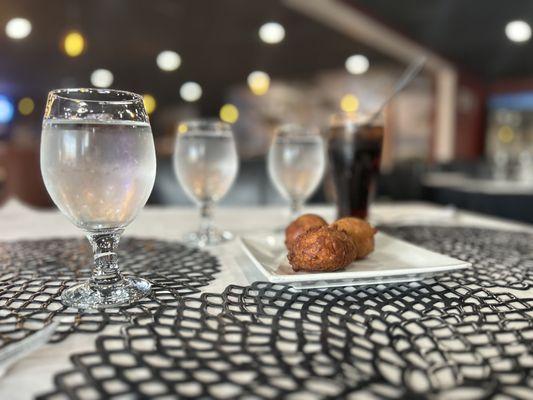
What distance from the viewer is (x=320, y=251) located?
48cm

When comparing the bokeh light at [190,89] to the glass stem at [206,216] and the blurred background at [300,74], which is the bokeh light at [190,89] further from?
the glass stem at [206,216]

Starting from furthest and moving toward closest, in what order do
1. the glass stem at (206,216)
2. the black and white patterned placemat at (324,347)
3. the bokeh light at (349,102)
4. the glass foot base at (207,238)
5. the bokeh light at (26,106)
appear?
the bokeh light at (26,106) → the bokeh light at (349,102) → the glass stem at (206,216) → the glass foot base at (207,238) → the black and white patterned placemat at (324,347)

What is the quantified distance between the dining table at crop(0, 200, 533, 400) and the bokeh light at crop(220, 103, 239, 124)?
10.3 meters

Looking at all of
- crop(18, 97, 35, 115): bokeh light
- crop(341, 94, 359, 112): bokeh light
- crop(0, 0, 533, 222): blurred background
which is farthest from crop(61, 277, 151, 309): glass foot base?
crop(18, 97, 35, 115): bokeh light

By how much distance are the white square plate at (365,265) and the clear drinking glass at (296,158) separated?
21cm

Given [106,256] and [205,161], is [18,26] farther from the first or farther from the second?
[106,256]

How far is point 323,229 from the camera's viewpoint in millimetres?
490

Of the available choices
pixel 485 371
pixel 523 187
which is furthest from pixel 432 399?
pixel 523 187

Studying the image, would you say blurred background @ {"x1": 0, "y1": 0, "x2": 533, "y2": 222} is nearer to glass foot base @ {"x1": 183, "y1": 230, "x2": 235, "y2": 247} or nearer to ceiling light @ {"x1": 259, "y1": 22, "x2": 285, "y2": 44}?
ceiling light @ {"x1": 259, "y1": 22, "x2": 285, "y2": 44}

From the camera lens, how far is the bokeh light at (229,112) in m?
10.7

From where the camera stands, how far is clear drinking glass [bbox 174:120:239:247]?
2.69ft

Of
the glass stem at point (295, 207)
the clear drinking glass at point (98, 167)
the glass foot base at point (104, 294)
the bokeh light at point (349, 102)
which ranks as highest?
the bokeh light at point (349, 102)

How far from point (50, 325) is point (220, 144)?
0.52 meters

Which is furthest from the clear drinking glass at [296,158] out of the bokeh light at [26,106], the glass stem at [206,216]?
the bokeh light at [26,106]
